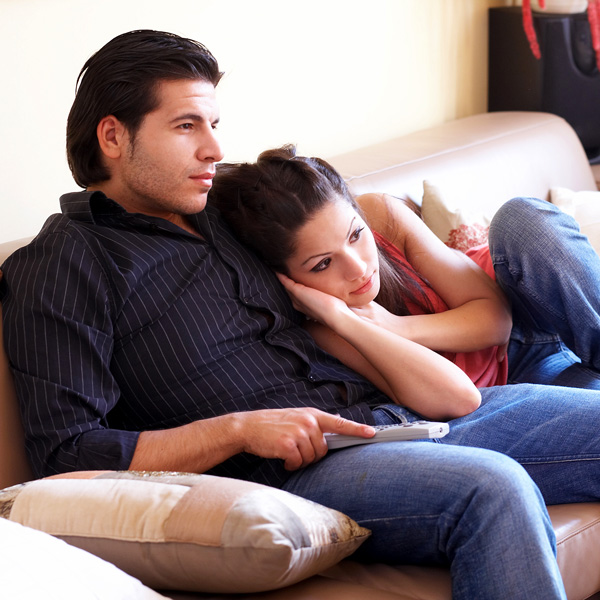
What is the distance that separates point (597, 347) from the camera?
5.73 feet

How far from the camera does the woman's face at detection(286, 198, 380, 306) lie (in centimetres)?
160

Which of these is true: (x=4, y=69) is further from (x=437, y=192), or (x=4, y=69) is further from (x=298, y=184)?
(x=437, y=192)

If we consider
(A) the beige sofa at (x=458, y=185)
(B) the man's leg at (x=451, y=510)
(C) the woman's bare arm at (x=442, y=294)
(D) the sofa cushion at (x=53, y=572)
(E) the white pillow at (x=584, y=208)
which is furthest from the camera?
(E) the white pillow at (x=584, y=208)

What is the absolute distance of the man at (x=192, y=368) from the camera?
1.22m

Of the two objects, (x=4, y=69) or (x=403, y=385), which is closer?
(x=403, y=385)

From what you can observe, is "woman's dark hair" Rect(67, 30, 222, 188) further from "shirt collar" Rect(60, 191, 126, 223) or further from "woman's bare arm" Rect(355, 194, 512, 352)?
"woman's bare arm" Rect(355, 194, 512, 352)

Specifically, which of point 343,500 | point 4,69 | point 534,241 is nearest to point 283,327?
point 343,500

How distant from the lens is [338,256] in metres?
1.61

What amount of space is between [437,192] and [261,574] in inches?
52.4

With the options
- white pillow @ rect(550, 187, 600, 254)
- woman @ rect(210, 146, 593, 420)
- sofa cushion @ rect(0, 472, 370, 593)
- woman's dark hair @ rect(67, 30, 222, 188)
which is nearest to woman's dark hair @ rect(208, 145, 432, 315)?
woman @ rect(210, 146, 593, 420)

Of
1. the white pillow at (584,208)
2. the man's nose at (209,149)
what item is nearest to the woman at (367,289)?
the man's nose at (209,149)

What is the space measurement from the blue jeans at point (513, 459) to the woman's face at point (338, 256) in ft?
0.79

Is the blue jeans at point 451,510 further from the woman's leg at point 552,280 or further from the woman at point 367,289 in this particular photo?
the woman's leg at point 552,280

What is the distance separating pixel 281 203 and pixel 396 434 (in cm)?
53
